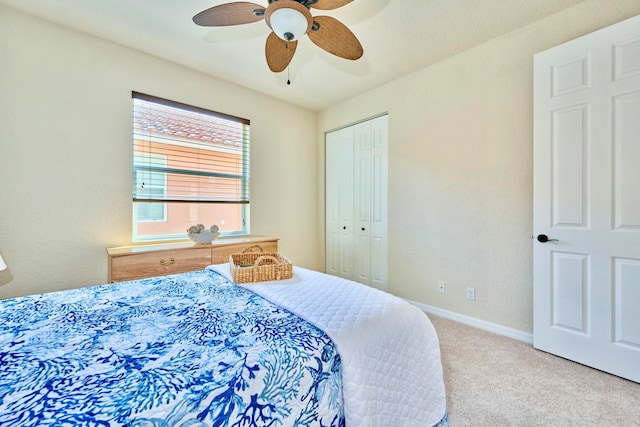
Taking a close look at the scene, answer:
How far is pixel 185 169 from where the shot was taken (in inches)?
115

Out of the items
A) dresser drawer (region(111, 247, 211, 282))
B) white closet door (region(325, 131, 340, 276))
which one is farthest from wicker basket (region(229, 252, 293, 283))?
white closet door (region(325, 131, 340, 276))

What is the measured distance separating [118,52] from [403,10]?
2454 millimetres

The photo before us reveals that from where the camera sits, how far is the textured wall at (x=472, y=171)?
88.2 inches

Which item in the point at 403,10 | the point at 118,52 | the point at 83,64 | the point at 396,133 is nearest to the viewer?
the point at 403,10

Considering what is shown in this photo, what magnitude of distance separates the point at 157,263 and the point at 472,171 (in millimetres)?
2861

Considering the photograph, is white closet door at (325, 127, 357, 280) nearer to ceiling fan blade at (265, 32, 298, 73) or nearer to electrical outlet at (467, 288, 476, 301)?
electrical outlet at (467, 288, 476, 301)

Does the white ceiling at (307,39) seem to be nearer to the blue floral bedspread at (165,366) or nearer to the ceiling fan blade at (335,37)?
the ceiling fan blade at (335,37)

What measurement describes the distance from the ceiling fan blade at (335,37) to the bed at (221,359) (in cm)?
145

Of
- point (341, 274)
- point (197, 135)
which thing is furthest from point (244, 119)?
point (341, 274)

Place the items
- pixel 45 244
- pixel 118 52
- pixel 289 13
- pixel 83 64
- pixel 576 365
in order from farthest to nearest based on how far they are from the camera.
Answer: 1. pixel 118 52
2. pixel 83 64
3. pixel 45 244
4. pixel 576 365
5. pixel 289 13

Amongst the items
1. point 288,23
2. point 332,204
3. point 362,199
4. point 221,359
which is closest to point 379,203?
point 362,199

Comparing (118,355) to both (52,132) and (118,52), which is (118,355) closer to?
(52,132)

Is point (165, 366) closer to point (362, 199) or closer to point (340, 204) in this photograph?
point (362, 199)

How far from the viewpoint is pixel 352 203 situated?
12.0ft
